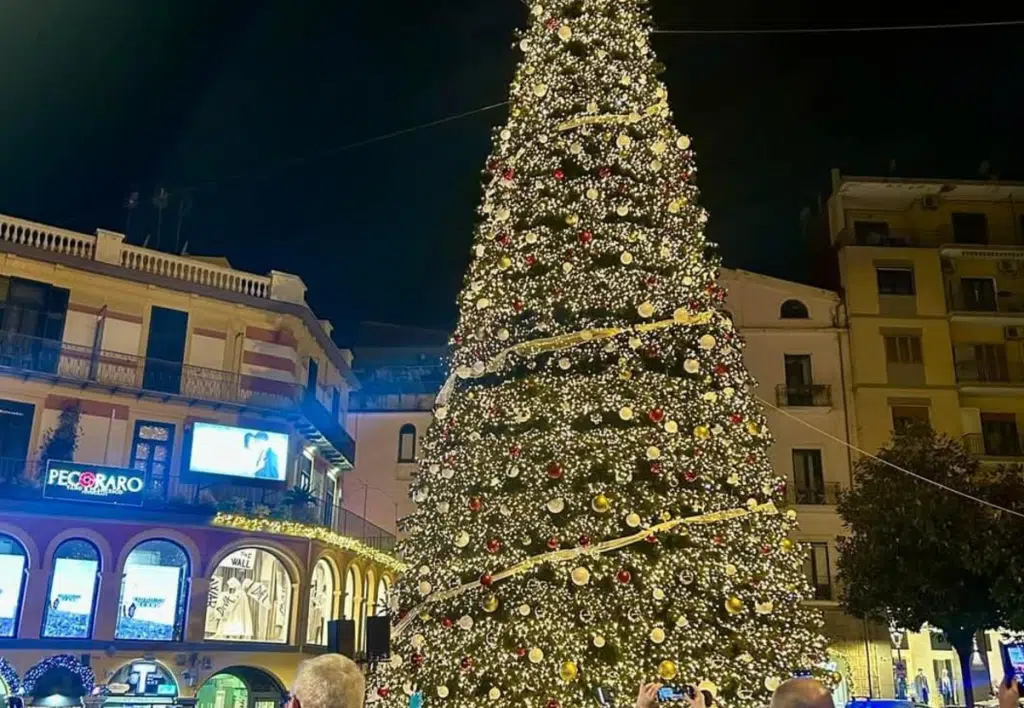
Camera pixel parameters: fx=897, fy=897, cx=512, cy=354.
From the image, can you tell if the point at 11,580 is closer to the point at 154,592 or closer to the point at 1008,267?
the point at 154,592

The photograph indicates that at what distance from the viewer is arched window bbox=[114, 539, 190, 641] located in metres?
20.5

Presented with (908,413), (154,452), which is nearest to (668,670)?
(154,452)

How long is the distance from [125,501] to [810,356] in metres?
20.0

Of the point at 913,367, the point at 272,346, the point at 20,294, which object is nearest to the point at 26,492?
the point at 20,294

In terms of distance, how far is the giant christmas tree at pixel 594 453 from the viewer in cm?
730

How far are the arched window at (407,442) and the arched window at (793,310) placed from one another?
13458 mm

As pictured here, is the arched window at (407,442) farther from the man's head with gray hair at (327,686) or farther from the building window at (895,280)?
the man's head with gray hair at (327,686)

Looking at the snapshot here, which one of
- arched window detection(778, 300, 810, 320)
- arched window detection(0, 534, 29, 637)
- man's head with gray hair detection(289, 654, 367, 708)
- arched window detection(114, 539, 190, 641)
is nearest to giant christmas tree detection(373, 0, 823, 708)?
man's head with gray hair detection(289, 654, 367, 708)

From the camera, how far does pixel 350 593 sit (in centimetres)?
2602

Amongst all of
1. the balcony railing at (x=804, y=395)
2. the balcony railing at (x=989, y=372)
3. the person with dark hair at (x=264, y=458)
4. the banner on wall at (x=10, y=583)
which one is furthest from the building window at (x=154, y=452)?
the balcony railing at (x=989, y=372)

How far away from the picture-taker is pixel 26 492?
776 inches

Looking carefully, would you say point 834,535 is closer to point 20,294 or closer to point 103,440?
point 103,440

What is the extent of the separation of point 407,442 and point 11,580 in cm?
1488

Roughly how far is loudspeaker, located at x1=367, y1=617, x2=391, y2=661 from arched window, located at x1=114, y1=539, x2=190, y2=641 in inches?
517
